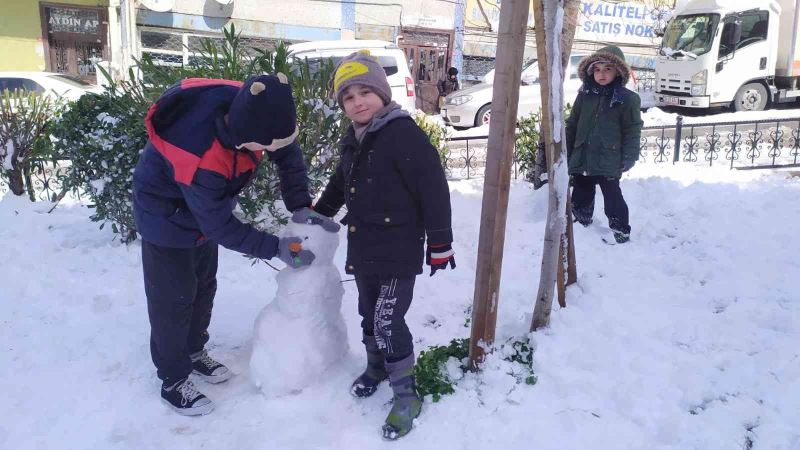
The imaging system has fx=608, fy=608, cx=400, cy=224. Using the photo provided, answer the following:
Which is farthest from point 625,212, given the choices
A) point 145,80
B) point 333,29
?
point 333,29

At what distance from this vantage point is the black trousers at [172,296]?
2.62m

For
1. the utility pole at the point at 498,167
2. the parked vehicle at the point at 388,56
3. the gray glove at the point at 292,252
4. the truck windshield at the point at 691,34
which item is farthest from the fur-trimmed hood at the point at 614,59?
the truck windshield at the point at 691,34

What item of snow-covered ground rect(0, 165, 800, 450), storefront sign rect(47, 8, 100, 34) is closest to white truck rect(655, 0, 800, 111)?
snow-covered ground rect(0, 165, 800, 450)

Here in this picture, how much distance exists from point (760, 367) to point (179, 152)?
8.68ft

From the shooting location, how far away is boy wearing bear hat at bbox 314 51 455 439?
2459mm

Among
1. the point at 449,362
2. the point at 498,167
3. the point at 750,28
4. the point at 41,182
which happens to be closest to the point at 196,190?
the point at 498,167

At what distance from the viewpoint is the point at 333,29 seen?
17.9 m

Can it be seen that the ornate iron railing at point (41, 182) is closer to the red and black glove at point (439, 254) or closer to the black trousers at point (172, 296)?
the black trousers at point (172, 296)

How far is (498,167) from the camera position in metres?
2.63

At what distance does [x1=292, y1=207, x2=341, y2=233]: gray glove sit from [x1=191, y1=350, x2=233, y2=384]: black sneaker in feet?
2.86

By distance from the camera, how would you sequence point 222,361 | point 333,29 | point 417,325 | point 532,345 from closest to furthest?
point 532,345
point 222,361
point 417,325
point 333,29

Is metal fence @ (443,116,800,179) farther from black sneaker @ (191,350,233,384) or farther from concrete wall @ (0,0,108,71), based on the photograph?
concrete wall @ (0,0,108,71)

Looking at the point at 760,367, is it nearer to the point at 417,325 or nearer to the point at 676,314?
the point at 676,314

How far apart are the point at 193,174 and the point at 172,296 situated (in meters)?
0.62
